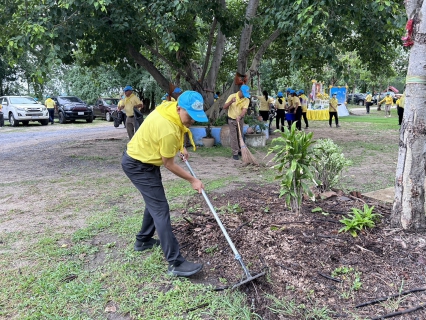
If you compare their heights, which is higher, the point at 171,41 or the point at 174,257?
the point at 171,41

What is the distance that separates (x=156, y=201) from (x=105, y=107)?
22885 mm

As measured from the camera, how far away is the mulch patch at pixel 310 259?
2789mm

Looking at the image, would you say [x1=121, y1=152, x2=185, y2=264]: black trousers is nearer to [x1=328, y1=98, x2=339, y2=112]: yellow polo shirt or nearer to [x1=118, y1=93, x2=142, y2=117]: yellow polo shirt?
[x1=118, y1=93, x2=142, y2=117]: yellow polo shirt

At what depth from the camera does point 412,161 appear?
139 inches

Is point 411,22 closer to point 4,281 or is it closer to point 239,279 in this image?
point 239,279

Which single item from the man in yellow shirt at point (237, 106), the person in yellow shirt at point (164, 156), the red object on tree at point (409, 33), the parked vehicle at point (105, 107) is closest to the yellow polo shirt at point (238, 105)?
the man in yellow shirt at point (237, 106)

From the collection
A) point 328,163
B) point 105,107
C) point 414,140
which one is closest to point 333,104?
point 328,163

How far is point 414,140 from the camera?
3.50m

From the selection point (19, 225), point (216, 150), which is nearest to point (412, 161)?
point (19, 225)

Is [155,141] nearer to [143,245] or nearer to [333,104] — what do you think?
[143,245]

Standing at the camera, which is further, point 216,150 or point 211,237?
point 216,150

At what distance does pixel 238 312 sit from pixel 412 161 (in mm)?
2274

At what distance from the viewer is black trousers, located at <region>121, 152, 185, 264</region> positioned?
10.6ft

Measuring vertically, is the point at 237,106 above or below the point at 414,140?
above
